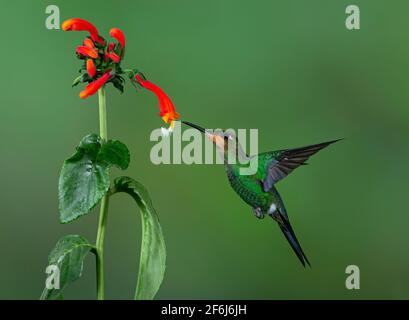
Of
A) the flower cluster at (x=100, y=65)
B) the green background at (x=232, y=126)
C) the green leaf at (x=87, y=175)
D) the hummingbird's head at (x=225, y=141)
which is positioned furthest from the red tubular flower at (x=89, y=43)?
the green background at (x=232, y=126)

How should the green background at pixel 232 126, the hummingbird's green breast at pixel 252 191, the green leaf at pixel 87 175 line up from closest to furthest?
the green leaf at pixel 87 175
the hummingbird's green breast at pixel 252 191
the green background at pixel 232 126

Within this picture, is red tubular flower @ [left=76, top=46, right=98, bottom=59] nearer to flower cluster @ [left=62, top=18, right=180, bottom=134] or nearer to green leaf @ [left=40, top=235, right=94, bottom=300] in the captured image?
flower cluster @ [left=62, top=18, right=180, bottom=134]

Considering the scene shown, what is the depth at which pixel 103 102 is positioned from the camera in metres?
0.94

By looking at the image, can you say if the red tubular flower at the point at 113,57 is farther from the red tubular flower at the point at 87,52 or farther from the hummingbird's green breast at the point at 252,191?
the hummingbird's green breast at the point at 252,191

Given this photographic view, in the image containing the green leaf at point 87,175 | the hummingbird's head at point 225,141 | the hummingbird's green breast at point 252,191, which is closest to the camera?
the green leaf at point 87,175

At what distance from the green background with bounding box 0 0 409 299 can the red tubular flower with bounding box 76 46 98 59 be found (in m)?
1.02

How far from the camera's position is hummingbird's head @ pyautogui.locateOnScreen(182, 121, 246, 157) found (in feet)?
3.76

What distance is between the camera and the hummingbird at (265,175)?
119cm

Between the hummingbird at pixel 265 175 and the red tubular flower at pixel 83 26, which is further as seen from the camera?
the hummingbird at pixel 265 175

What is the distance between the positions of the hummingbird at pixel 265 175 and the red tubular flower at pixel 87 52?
0.28 meters

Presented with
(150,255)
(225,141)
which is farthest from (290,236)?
(150,255)
